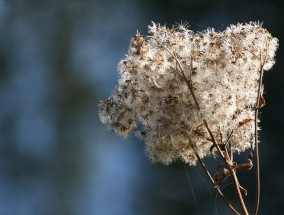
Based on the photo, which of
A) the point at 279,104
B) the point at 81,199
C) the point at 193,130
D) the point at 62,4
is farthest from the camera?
the point at 62,4

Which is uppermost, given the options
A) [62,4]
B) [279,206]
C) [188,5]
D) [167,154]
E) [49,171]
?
[62,4]

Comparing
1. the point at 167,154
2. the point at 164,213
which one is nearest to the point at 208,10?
the point at 164,213

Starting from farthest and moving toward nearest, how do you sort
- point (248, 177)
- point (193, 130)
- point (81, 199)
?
point (81, 199) < point (248, 177) < point (193, 130)

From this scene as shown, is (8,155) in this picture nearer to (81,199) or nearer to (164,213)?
(81,199)

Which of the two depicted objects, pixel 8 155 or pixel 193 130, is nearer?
pixel 193 130
